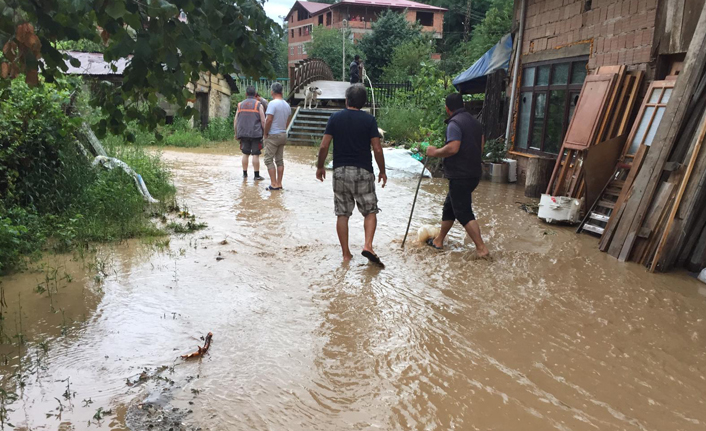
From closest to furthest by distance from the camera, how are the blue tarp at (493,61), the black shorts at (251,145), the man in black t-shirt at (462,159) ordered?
the man in black t-shirt at (462,159) → the black shorts at (251,145) → the blue tarp at (493,61)

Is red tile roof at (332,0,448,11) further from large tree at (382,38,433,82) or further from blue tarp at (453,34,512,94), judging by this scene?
blue tarp at (453,34,512,94)

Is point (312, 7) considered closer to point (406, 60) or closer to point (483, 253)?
point (406, 60)

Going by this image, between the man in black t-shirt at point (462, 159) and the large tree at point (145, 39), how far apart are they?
2840 millimetres

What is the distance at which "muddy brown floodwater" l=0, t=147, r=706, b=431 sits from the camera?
2.98m

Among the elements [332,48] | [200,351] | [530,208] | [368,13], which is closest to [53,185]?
[200,351]

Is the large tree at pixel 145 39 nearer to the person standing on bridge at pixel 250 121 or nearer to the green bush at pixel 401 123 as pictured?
the person standing on bridge at pixel 250 121

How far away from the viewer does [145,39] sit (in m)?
2.56

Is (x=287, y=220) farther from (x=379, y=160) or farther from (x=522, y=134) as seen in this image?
(x=522, y=134)

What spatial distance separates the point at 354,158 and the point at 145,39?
3.08 meters

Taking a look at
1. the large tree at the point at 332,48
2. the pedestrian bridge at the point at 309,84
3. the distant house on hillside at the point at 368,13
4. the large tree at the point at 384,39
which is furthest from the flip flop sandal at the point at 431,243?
the distant house on hillside at the point at 368,13

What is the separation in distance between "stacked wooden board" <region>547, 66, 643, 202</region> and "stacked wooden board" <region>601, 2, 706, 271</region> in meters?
1.32

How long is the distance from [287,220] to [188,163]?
21.8ft

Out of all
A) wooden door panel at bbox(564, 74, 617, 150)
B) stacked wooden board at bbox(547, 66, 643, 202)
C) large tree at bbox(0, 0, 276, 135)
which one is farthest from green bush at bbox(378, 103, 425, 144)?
large tree at bbox(0, 0, 276, 135)

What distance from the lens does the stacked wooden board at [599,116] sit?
751 centimetres
